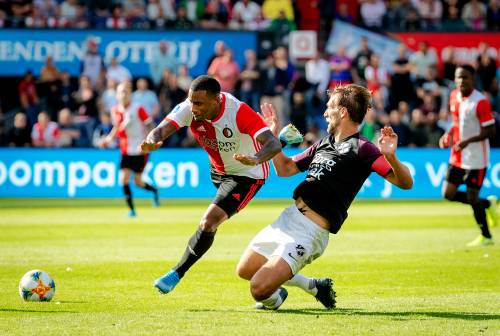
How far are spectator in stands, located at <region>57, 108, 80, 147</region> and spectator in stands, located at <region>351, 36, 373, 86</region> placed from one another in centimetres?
784

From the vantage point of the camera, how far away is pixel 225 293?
1040cm

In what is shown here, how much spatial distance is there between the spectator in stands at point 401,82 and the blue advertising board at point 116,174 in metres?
3.41

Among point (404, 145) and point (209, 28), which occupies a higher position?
point (209, 28)

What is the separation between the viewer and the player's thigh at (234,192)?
10133 mm

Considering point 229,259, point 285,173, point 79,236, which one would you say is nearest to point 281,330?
point 285,173

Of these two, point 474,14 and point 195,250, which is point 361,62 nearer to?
point 474,14

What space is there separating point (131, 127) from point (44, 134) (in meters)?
5.79

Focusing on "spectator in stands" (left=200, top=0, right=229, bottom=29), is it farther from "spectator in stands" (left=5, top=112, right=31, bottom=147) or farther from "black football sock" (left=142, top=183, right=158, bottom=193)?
"black football sock" (left=142, top=183, right=158, bottom=193)

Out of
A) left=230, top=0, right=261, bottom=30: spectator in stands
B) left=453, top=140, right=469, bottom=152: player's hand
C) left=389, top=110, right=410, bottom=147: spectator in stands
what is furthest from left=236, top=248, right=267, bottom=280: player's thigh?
left=230, top=0, right=261, bottom=30: spectator in stands

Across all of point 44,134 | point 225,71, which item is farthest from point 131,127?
point 225,71

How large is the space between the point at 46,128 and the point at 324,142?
1857cm

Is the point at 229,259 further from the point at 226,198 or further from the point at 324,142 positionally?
the point at 324,142

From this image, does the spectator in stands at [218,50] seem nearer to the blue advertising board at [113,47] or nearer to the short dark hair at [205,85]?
the blue advertising board at [113,47]

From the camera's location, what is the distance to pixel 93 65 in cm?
2856
